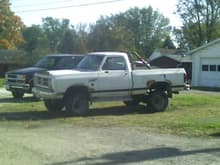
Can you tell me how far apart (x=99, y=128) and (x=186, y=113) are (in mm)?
5068

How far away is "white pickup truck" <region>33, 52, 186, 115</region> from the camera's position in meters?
17.1

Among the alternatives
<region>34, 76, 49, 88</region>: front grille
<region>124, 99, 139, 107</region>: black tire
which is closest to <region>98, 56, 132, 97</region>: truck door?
<region>124, 99, 139, 107</region>: black tire

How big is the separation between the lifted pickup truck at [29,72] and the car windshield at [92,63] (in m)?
4.64

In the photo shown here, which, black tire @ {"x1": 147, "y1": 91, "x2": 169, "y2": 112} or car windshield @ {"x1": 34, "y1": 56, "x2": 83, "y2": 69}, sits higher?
car windshield @ {"x1": 34, "y1": 56, "x2": 83, "y2": 69}

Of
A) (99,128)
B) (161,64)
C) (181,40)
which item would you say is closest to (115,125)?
(99,128)

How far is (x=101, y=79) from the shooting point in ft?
58.4

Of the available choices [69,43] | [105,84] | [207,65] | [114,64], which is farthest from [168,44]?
[105,84]

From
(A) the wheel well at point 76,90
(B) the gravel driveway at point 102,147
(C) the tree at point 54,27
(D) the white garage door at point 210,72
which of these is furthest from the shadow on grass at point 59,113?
(C) the tree at point 54,27

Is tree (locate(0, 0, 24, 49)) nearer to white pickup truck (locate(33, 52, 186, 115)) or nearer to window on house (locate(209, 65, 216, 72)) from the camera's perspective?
window on house (locate(209, 65, 216, 72))

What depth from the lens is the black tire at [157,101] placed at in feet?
62.8

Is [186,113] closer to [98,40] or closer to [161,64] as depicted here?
[161,64]

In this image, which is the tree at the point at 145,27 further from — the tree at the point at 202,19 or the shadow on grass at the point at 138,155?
the shadow on grass at the point at 138,155

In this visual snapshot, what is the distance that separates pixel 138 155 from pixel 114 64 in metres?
8.26

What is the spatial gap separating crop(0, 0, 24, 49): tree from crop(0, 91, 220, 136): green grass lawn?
61534 mm
